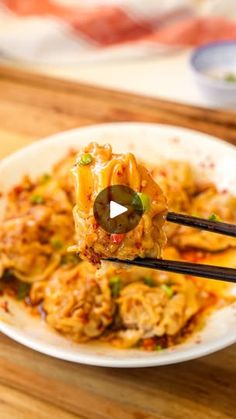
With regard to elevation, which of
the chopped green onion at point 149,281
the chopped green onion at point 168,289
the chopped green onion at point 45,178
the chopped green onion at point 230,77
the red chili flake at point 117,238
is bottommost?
the red chili flake at point 117,238

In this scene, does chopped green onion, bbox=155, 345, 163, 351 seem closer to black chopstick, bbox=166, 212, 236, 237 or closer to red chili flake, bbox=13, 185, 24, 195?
black chopstick, bbox=166, 212, 236, 237

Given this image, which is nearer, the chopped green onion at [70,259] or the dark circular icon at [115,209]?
the dark circular icon at [115,209]

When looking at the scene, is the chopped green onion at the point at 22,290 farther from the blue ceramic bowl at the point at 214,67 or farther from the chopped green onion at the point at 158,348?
the blue ceramic bowl at the point at 214,67

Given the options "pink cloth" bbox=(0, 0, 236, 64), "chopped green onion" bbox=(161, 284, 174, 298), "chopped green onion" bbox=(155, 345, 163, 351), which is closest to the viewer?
"chopped green onion" bbox=(155, 345, 163, 351)

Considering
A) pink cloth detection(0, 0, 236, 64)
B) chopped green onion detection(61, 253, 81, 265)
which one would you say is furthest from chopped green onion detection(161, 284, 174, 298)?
pink cloth detection(0, 0, 236, 64)

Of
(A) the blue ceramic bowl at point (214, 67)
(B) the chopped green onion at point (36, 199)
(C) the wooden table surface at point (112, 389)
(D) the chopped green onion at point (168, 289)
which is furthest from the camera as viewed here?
(A) the blue ceramic bowl at point (214, 67)

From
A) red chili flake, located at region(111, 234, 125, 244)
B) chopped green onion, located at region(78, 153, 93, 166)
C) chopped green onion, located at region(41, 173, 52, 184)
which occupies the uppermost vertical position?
chopped green onion, located at region(41, 173, 52, 184)

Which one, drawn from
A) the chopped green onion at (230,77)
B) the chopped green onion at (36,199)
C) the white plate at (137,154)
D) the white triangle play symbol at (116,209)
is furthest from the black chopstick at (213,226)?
the chopped green onion at (230,77)

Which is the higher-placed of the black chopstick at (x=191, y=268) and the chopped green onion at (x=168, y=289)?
the chopped green onion at (x=168, y=289)
